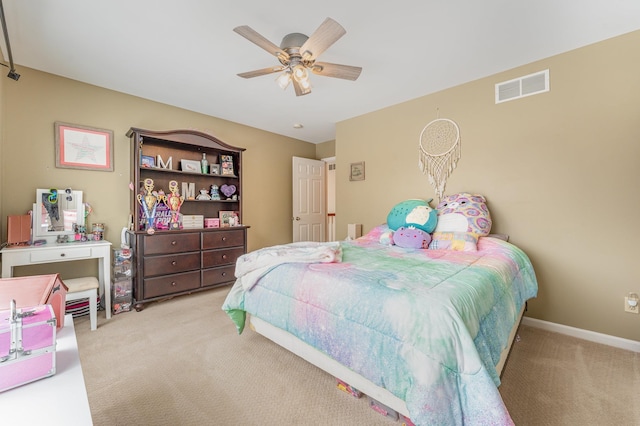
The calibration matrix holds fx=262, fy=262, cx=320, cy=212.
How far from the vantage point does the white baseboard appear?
2.08 m

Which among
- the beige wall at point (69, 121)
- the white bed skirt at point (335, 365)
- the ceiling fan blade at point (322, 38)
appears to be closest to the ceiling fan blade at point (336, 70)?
the ceiling fan blade at point (322, 38)

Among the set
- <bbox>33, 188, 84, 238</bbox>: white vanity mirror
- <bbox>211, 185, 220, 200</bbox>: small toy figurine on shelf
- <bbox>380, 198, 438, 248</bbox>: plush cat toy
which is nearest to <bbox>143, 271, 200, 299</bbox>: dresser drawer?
<bbox>33, 188, 84, 238</bbox>: white vanity mirror

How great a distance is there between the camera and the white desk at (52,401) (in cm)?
67

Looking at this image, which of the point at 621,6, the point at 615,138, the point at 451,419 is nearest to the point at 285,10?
the point at 621,6

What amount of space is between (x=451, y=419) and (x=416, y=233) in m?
1.71

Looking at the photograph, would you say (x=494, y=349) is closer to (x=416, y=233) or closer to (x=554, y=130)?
(x=416, y=233)

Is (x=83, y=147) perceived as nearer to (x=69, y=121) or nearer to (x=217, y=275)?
(x=69, y=121)

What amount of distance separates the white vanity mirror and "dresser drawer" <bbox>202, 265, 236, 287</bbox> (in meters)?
1.41

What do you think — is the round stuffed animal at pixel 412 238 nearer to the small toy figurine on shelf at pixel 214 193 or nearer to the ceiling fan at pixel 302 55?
the ceiling fan at pixel 302 55

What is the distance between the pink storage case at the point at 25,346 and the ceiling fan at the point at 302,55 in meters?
1.78

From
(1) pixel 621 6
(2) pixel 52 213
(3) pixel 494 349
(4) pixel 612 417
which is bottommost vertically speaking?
(4) pixel 612 417

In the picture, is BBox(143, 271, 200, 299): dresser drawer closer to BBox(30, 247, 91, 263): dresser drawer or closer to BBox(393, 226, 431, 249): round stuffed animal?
BBox(30, 247, 91, 263): dresser drawer

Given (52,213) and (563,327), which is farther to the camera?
(52,213)

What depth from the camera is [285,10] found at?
1837 millimetres
